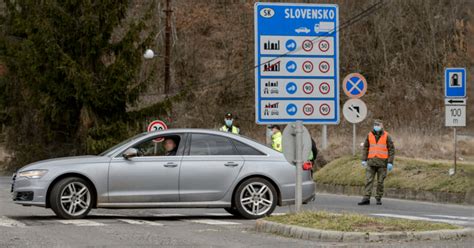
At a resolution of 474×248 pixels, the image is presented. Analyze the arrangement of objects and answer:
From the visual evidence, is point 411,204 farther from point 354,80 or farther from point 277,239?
point 277,239

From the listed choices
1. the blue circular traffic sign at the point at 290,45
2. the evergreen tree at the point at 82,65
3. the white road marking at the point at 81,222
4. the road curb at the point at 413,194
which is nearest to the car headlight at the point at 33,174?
the white road marking at the point at 81,222

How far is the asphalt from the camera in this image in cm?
1163

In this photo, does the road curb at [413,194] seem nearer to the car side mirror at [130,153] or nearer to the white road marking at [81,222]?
the car side mirror at [130,153]

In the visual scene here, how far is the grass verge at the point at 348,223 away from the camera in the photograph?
39.1ft

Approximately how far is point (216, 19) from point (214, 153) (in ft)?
164

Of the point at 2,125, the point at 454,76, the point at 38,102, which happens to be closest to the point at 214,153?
the point at 454,76

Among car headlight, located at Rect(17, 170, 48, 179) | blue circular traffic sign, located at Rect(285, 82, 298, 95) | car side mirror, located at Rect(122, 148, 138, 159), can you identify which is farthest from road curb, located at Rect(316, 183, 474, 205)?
car headlight, located at Rect(17, 170, 48, 179)

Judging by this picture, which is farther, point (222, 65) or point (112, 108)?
point (222, 65)

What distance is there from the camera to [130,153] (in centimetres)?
1530

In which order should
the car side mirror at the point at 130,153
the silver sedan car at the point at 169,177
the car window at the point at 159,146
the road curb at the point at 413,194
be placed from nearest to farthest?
1. the silver sedan car at the point at 169,177
2. the car side mirror at the point at 130,153
3. the car window at the point at 159,146
4. the road curb at the point at 413,194

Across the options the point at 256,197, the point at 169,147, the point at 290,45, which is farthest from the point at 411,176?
the point at 169,147

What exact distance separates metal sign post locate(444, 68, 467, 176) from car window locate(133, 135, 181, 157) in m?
8.95

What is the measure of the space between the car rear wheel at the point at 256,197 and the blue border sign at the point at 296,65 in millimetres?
1019

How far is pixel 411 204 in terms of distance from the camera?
67.8 feet
